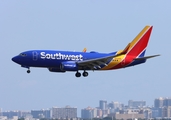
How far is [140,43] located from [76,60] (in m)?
16.7

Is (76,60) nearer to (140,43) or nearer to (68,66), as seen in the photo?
(68,66)

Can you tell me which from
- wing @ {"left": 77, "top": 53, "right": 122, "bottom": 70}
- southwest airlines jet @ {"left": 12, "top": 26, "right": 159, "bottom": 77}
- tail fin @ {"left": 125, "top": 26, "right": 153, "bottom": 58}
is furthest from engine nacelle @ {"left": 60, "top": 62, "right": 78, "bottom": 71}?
tail fin @ {"left": 125, "top": 26, "right": 153, "bottom": 58}

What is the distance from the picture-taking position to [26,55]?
3986 inches

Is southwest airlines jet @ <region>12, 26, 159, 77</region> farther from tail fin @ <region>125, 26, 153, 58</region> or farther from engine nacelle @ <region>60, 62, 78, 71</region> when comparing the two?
tail fin @ <region>125, 26, 153, 58</region>

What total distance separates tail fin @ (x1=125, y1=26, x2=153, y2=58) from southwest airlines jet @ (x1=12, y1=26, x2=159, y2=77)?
1.04 meters

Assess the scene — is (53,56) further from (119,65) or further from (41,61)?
(119,65)

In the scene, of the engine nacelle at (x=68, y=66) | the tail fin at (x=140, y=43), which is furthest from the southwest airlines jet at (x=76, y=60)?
the tail fin at (x=140, y=43)

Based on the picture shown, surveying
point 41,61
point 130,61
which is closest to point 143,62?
point 130,61

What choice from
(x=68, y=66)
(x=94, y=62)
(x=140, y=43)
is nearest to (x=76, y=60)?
(x=68, y=66)

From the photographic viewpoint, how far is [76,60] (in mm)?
102812

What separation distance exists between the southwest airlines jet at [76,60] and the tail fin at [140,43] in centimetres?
104

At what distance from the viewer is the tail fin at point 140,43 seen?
4377 inches

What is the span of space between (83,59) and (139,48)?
542 inches

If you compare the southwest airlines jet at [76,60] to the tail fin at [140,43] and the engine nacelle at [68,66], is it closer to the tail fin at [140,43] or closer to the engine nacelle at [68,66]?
the engine nacelle at [68,66]
